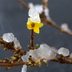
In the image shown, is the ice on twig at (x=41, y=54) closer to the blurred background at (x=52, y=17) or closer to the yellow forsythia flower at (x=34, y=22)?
the yellow forsythia flower at (x=34, y=22)

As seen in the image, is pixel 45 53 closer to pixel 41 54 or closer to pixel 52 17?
pixel 41 54

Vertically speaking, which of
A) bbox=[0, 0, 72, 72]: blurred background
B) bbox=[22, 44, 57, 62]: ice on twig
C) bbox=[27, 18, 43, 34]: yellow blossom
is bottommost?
bbox=[22, 44, 57, 62]: ice on twig

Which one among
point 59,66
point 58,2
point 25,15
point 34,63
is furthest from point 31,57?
point 58,2

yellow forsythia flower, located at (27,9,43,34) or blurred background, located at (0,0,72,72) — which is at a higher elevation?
blurred background, located at (0,0,72,72)

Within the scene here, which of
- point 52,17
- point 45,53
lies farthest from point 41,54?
point 52,17

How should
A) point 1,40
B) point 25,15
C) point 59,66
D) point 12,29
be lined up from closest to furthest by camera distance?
point 1,40 → point 59,66 → point 12,29 → point 25,15

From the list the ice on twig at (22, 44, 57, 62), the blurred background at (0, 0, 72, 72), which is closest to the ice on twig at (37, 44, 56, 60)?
the ice on twig at (22, 44, 57, 62)

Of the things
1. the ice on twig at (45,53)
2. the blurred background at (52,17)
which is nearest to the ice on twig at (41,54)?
the ice on twig at (45,53)

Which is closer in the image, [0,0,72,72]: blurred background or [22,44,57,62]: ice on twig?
[22,44,57,62]: ice on twig

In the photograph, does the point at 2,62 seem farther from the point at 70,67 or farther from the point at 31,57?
the point at 70,67

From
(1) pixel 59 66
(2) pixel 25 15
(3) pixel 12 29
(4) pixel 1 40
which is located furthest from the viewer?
(2) pixel 25 15

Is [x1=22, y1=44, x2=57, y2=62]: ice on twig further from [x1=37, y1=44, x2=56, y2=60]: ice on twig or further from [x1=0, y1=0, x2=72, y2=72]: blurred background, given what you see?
[x1=0, y1=0, x2=72, y2=72]: blurred background
